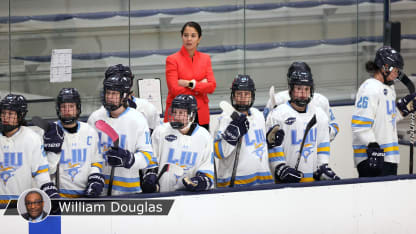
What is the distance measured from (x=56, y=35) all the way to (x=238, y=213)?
314 centimetres

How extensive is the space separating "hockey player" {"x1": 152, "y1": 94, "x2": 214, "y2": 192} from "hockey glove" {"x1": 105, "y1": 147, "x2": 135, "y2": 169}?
0.26m

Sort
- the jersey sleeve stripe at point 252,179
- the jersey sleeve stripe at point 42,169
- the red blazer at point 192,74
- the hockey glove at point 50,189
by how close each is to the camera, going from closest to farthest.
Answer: the hockey glove at point 50,189 < the jersey sleeve stripe at point 42,169 < the jersey sleeve stripe at point 252,179 < the red blazer at point 192,74

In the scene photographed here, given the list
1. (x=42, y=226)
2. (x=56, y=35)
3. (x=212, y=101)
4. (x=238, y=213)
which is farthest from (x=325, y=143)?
(x=56, y=35)

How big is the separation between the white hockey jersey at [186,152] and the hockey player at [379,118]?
3.29 feet

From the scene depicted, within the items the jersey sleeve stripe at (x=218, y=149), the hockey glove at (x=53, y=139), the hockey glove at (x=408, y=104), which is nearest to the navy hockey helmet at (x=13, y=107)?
the hockey glove at (x=53, y=139)

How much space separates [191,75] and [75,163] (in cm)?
133

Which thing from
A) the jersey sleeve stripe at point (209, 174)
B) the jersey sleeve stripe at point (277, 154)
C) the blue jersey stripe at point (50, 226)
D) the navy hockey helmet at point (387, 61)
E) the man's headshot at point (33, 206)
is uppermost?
the navy hockey helmet at point (387, 61)

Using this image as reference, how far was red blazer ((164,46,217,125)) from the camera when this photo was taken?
4449mm

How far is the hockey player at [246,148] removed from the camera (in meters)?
3.64

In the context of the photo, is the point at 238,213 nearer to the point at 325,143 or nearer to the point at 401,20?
the point at 325,143

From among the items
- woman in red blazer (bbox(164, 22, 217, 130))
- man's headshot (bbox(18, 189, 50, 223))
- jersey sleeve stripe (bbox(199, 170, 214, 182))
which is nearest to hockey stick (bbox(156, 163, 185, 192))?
jersey sleeve stripe (bbox(199, 170, 214, 182))

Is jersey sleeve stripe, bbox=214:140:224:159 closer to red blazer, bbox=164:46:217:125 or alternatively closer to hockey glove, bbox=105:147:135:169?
hockey glove, bbox=105:147:135:169

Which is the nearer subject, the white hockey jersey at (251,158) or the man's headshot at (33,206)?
the man's headshot at (33,206)

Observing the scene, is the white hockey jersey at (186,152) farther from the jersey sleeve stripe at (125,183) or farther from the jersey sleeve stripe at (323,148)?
the jersey sleeve stripe at (323,148)
